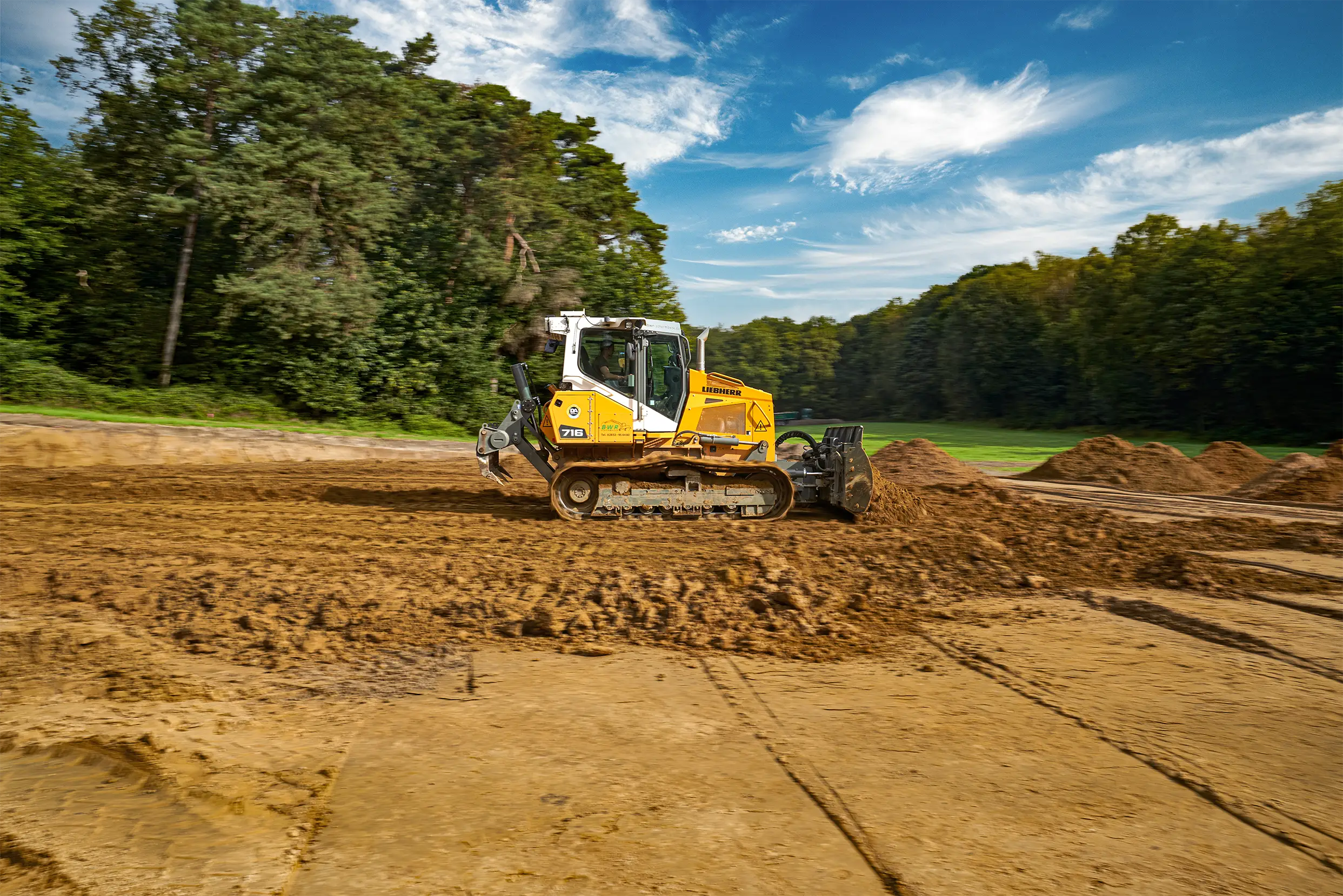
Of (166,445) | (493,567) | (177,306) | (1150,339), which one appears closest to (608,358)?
(493,567)

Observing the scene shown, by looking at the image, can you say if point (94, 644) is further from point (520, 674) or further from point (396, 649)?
point (520, 674)

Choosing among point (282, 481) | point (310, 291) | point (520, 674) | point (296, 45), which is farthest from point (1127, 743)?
point (296, 45)

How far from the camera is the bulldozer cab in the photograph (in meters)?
10.5

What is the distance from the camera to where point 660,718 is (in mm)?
4473

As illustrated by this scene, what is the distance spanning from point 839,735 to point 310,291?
21.0 meters

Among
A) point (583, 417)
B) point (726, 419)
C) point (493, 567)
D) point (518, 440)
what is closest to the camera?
point (493, 567)

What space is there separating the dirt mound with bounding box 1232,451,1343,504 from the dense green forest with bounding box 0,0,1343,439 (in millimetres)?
10279

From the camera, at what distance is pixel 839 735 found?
4.25m

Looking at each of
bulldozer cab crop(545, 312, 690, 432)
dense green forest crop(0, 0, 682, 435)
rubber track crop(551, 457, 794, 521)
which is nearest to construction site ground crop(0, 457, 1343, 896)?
rubber track crop(551, 457, 794, 521)

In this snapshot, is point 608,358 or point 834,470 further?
point 834,470

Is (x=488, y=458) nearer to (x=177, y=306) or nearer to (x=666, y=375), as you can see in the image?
(x=666, y=375)

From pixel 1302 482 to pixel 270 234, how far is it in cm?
2326

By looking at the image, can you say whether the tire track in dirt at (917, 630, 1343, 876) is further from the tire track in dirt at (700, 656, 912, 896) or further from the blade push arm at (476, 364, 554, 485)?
the blade push arm at (476, 364, 554, 485)

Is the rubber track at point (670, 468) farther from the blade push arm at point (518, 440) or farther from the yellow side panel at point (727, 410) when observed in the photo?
the blade push arm at point (518, 440)
